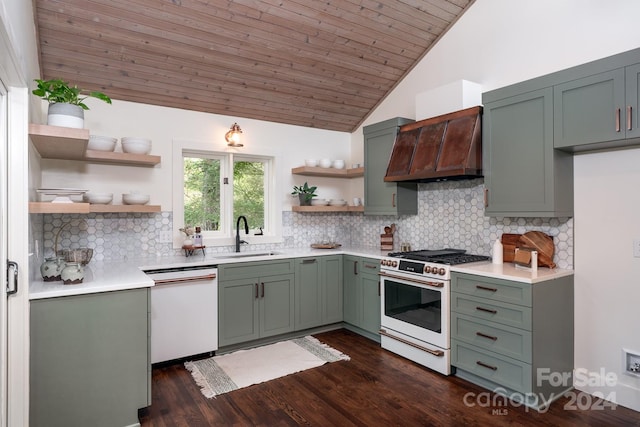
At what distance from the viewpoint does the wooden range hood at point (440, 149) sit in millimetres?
3082

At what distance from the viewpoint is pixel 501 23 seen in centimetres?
326

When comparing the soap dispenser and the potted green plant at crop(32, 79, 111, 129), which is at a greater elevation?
the potted green plant at crop(32, 79, 111, 129)

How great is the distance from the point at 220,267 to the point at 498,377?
7.84 ft

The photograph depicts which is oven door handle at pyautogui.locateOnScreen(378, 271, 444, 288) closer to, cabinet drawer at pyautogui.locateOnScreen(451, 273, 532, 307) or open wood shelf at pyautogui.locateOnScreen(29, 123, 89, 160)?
cabinet drawer at pyautogui.locateOnScreen(451, 273, 532, 307)

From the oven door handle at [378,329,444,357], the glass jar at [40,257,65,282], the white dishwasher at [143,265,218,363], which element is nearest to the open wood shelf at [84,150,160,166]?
the white dishwasher at [143,265,218,363]

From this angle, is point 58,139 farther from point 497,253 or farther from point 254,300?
point 497,253

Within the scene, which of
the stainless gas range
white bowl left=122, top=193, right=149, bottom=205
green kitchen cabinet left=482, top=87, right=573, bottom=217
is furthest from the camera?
white bowl left=122, top=193, right=149, bottom=205

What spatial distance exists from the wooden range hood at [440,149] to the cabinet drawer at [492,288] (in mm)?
843

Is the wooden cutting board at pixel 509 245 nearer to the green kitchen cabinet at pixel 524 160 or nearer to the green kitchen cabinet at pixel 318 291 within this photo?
the green kitchen cabinet at pixel 524 160

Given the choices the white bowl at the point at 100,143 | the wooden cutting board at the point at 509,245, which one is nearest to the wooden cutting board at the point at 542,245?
the wooden cutting board at the point at 509,245

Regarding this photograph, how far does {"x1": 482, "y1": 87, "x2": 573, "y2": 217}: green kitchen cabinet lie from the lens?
2.65 metres

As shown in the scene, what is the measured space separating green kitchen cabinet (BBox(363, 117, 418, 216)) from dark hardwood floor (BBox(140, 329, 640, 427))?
5.34 ft

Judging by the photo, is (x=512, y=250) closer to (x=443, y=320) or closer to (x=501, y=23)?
(x=443, y=320)

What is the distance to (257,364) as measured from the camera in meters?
3.23
